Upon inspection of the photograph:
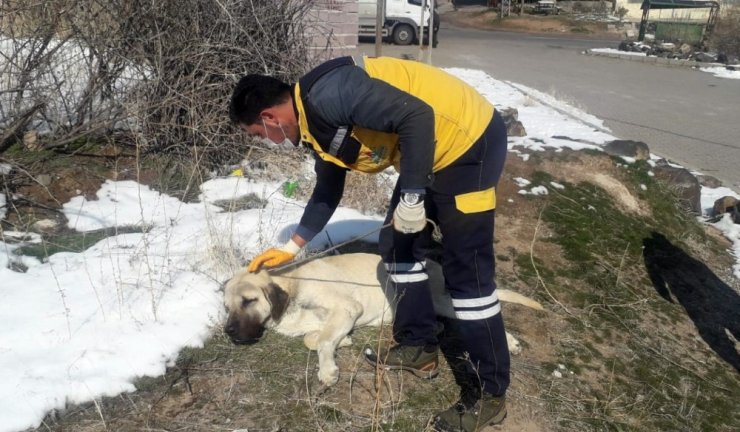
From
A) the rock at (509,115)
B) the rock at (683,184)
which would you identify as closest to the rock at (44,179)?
the rock at (509,115)

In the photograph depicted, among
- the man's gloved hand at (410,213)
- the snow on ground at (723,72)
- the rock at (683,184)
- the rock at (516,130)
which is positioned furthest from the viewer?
the snow on ground at (723,72)

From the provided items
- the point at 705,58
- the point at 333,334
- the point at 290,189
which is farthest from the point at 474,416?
the point at 705,58

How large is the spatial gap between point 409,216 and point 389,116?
455mm

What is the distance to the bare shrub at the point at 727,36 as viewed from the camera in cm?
2234

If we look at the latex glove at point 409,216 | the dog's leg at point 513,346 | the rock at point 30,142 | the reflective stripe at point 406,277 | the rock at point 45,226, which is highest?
the latex glove at point 409,216

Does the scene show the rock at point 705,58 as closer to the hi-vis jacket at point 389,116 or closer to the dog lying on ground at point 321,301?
the dog lying on ground at point 321,301

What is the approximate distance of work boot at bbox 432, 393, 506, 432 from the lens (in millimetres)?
2840

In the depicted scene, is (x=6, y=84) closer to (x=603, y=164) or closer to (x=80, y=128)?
(x=80, y=128)

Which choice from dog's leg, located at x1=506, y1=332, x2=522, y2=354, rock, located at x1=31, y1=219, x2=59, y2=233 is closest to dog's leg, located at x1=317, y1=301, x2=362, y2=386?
dog's leg, located at x1=506, y1=332, x2=522, y2=354

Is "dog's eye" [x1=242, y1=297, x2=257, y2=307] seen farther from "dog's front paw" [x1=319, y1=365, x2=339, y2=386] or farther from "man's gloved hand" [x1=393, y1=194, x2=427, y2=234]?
"man's gloved hand" [x1=393, y1=194, x2=427, y2=234]

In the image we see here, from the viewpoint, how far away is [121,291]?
3.60 meters

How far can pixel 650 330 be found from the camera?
13.8 feet

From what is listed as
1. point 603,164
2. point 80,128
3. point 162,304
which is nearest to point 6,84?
point 80,128

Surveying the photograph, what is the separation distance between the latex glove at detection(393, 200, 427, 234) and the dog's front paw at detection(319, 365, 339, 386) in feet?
3.21
